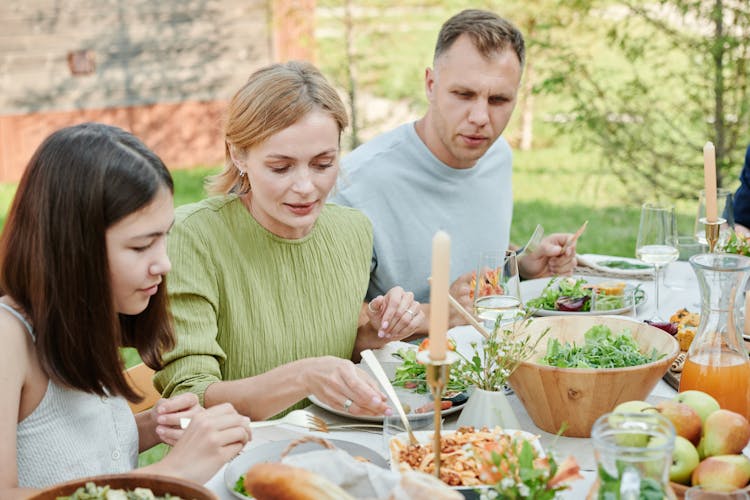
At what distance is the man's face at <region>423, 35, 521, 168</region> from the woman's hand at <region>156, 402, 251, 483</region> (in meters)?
1.82

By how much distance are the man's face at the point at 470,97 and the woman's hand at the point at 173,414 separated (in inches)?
66.7

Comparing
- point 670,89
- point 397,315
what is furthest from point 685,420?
point 670,89

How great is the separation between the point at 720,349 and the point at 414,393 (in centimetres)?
65

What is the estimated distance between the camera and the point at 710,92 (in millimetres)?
6520

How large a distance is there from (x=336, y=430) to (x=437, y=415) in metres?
0.69

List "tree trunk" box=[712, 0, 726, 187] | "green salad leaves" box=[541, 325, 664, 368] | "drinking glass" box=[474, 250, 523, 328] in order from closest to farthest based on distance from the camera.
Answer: "green salad leaves" box=[541, 325, 664, 368] < "drinking glass" box=[474, 250, 523, 328] < "tree trunk" box=[712, 0, 726, 187]

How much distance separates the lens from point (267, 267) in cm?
259

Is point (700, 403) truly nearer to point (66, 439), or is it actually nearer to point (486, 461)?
point (486, 461)

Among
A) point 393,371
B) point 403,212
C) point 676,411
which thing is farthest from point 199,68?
point 676,411

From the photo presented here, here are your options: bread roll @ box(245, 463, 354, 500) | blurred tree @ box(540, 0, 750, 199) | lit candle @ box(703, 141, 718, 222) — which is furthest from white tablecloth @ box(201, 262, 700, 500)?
blurred tree @ box(540, 0, 750, 199)

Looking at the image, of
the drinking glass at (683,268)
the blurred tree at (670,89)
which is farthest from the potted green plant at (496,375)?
the blurred tree at (670,89)

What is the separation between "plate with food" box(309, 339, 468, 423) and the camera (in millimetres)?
2039

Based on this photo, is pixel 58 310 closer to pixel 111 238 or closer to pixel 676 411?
pixel 111 238

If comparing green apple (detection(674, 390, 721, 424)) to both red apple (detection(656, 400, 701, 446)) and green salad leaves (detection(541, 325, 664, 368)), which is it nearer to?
red apple (detection(656, 400, 701, 446))
